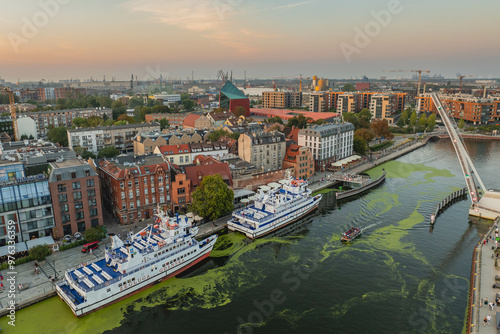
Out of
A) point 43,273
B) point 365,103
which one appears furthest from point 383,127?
point 43,273

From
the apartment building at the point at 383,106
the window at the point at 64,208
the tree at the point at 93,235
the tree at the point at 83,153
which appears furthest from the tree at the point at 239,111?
the tree at the point at 93,235

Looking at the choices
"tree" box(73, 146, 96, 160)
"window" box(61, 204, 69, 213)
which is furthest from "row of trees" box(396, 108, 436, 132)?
"window" box(61, 204, 69, 213)

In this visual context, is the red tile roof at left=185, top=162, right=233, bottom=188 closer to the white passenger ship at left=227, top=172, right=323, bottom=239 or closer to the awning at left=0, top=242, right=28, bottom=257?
the white passenger ship at left=227, top=172, right=323, bottom=239

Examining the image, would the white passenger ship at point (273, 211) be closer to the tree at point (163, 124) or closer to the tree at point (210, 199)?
the tree at point (210, 199)

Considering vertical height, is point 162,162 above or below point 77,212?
above

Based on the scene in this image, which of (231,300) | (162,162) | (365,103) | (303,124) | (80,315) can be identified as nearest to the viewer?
(80,315)

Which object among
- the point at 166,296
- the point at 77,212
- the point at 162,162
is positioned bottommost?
the point at 166,296

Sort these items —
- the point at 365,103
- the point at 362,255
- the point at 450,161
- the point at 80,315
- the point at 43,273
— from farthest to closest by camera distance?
the point at 365,103 → the point at 450,161 → the point at 362,255 → the point at 43,273 → the point at 80,315

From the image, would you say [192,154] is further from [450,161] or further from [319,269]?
[450,161]
